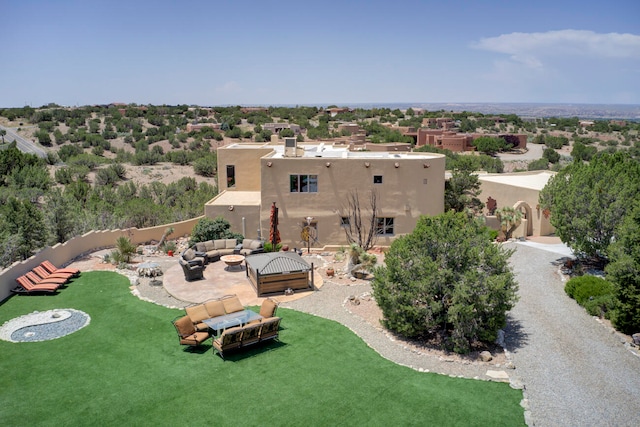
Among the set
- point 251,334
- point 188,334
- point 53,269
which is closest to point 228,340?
point 251,334

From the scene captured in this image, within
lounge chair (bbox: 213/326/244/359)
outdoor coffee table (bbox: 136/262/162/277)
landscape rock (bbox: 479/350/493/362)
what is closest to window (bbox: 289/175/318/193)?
outdoor coffee table (bbox: 136/262/162/277)

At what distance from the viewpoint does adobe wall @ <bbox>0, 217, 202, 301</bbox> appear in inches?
727

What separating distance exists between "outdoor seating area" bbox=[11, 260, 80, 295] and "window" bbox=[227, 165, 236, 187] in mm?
11152

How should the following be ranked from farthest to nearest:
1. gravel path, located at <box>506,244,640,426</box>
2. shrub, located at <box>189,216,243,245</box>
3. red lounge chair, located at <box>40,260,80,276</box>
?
shrub, located at <box>189,216,243,245</box> → red lounge chair, located at <box>40,260,80,276</box> → gravel path, located at <box>506,244,640,426</box>

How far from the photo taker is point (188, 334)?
14.3 m

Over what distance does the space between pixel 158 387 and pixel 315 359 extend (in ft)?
13.6

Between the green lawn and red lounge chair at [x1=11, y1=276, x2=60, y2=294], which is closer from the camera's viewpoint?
the green lawn

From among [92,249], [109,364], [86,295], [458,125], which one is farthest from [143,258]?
[458,125]

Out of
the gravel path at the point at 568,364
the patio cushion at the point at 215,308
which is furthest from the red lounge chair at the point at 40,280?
the gravel path at the point at 568,364

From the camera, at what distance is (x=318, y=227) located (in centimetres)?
2516

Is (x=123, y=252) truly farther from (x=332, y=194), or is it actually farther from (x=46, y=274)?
(x=332, y=194)

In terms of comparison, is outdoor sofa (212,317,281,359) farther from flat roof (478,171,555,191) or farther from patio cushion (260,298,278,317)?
flat roof (478,171,555,191)

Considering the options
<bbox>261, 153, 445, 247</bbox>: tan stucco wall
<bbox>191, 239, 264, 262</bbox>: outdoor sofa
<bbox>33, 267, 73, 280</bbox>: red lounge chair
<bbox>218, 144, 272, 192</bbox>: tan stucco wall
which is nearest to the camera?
<bbox>33, 267, 73, 280</bbox>: red lounge chair

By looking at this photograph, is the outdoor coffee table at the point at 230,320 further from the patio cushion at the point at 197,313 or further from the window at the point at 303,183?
the window at the point at 303,183
